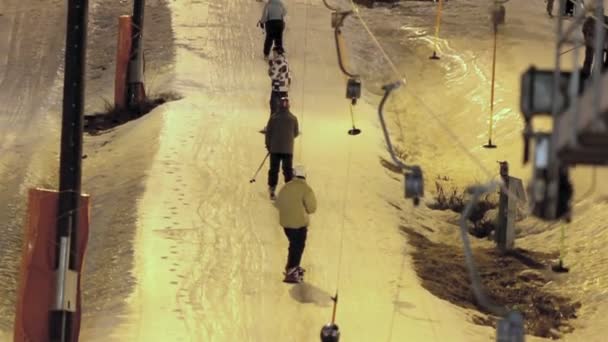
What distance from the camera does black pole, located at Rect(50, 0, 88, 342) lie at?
12.4m

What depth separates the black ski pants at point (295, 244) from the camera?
14422mm

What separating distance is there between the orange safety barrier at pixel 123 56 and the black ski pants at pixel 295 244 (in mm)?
9254

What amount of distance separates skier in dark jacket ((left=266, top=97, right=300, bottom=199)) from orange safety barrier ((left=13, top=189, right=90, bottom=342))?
3.79 meters

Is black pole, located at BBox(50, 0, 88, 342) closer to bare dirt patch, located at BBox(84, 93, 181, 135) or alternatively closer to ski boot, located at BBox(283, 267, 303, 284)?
ski boot, located at BBox(283, 267, 303, 284)

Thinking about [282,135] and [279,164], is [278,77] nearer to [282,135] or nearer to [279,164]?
[279,164]

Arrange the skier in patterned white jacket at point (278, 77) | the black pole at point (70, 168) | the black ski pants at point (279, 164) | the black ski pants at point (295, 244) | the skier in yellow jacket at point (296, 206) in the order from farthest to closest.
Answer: the skier in patterned white jacket at point (278, 77), the black ski pants at point (279, 164), the black ski pants at point (295, 244), the skier in yellow jacket at point (296, 206), the black pole at point (70, 168)

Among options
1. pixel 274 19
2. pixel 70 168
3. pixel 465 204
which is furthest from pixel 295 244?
pixel 274 19

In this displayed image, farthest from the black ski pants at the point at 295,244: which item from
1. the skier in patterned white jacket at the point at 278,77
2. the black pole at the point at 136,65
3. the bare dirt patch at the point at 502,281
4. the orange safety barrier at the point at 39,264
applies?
the black pole at the point at 136,65

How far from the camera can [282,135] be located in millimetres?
16141

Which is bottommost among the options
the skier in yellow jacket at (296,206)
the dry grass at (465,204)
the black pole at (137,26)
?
the dry grass at (465,204)

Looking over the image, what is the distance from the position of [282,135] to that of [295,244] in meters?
1.93

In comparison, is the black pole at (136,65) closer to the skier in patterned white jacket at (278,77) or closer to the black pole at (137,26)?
the black pole at (137,26)

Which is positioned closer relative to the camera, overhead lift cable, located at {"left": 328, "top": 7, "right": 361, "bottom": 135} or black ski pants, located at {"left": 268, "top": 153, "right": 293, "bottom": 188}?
overhead lift cable, located at {"left": 328, "top": 7, "right": 361, "bottom": 135}

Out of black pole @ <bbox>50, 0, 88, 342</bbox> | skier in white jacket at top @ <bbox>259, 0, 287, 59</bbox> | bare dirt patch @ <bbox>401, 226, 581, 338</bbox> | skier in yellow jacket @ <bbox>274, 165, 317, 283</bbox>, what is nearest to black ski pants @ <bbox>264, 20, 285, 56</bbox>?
skier in white jacket at top @ <bbox>259, 0, 287, 59</bbox>
